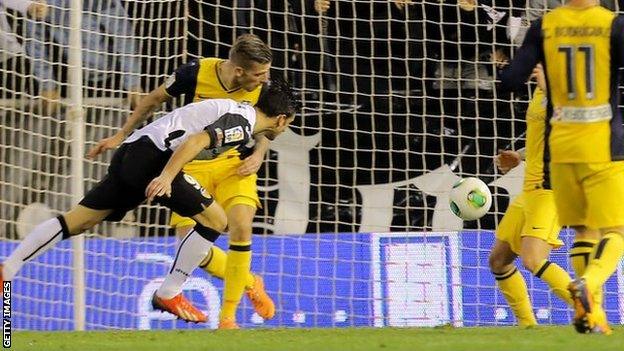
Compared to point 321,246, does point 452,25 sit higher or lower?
higher

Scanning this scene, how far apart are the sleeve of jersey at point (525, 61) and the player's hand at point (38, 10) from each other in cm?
437

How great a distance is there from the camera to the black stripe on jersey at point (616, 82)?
6.88 m

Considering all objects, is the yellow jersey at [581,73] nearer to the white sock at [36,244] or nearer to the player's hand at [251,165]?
the player's hand at [251,165]

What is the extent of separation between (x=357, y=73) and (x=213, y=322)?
2.21 metres

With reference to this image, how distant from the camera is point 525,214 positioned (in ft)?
28.1

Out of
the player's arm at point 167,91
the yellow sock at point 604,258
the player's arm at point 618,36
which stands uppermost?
the player's arm at point 167,91

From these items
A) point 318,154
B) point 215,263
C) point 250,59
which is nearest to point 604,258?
point 250,59

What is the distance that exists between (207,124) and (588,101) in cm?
216

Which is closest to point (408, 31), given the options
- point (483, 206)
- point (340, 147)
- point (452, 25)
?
point (452, 25)

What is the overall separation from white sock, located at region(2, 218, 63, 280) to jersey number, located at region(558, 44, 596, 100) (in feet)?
10.1

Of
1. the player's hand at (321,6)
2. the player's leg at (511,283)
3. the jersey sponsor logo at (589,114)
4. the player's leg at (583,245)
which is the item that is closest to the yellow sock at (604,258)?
the player's leg at (583,245)

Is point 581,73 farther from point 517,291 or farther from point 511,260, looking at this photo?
point 517,291

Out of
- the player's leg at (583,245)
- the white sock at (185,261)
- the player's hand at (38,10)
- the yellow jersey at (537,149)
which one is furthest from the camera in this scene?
the player's hand at (38,10)

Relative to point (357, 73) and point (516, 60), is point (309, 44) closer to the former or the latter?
point (357, 73)
